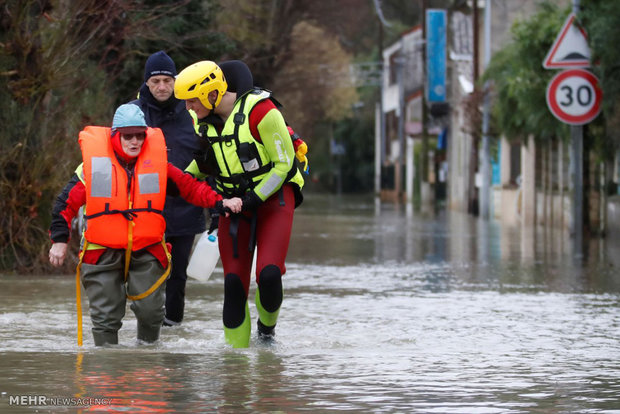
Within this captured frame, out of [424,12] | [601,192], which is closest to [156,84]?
[601,192]

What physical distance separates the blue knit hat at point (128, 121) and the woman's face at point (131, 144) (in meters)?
0.04

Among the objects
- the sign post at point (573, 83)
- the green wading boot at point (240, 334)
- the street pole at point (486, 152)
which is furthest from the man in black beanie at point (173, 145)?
the street pole at point (486, 152)

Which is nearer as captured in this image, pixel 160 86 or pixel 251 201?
pixel 251 201

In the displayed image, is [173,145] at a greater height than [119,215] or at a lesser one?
greater

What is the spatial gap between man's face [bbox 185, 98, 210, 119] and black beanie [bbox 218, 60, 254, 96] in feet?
0.66

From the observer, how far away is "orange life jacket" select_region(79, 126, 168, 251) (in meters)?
8.50

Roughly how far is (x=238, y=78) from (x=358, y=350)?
67.0 inches

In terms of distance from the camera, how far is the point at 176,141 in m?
10.2

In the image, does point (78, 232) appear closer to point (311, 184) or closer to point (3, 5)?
point (3, 5)

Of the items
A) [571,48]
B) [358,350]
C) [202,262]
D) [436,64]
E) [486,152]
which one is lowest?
[358,350]

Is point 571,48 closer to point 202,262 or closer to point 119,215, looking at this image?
point 202,262

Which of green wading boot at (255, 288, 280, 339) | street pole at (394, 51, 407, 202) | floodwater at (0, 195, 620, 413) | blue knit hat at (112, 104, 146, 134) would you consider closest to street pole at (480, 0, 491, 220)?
floodwater at (0, 195, 620, 413)

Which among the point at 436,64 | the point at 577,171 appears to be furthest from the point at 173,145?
the point at 436,64

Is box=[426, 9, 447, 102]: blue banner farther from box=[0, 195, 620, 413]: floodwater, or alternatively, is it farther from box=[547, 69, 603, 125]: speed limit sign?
box=[0, 195, 620, 413]: floodwater
